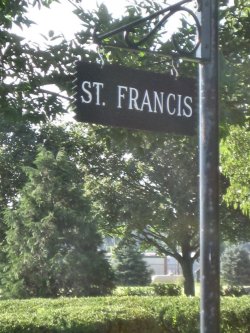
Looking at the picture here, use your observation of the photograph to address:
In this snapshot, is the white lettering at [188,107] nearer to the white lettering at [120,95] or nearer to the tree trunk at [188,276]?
the white lettering at [120,95]

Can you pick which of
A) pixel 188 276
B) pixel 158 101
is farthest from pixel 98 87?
pixel 188 276

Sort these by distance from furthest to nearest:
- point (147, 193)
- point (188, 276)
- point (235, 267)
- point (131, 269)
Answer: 1. point (235, 267)
2. point (131, 269)
3. point (188, 276)
4. point (147, 193)

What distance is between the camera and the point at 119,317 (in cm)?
764

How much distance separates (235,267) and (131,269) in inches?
508

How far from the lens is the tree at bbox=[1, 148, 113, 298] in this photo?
72.5ft

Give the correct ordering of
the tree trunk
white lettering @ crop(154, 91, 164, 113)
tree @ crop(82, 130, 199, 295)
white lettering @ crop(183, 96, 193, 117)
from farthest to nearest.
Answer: the tree trunk < tree @ crop(82, 130, 199, 295) < white lettering @ crop(183, 96, 193, 117) < white lettering @ crop(154, 91, 164, 113)

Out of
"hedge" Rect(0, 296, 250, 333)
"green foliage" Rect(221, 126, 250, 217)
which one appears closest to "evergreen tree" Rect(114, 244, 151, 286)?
"green foliage" Rect(221, 126, 250, 217)

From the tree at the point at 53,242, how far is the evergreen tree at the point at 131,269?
23.2m

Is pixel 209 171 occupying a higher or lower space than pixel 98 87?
lower

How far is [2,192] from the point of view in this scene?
107 ft

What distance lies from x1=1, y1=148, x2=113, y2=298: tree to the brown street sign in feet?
59.8

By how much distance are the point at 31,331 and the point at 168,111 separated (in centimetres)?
354

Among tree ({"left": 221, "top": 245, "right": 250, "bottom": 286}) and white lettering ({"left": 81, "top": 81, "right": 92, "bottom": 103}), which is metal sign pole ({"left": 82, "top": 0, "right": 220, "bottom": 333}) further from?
tree ({"left": 221, "top": 245, "right": 250, "bottom": 286})

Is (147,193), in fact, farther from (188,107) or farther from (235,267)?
(188,107)
